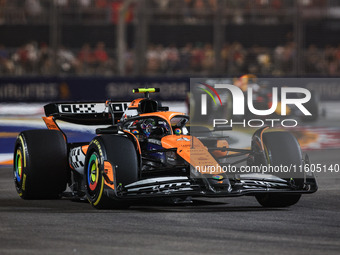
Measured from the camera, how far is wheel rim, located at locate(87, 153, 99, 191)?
8008mm

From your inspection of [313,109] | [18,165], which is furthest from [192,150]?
[313,109]

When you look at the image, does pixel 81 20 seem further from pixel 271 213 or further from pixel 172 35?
pixel 271 213

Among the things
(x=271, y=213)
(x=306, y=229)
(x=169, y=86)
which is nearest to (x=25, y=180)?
(x=271, y=213)

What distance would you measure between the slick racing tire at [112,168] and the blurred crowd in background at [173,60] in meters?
12.9

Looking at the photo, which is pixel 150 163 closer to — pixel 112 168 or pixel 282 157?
pixel 112 168

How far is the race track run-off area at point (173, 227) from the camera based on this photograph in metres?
5.98

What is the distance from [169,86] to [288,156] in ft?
45.8

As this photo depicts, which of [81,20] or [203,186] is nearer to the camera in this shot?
[203,186]

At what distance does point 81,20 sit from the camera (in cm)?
2214

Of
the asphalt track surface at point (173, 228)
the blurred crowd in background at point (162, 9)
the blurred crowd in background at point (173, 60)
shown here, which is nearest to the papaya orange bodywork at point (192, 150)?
the asphalt track surface at point (173, 228)

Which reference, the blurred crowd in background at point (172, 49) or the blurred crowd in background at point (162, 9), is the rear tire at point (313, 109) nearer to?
the blurred crowd in background at point (172, 49)

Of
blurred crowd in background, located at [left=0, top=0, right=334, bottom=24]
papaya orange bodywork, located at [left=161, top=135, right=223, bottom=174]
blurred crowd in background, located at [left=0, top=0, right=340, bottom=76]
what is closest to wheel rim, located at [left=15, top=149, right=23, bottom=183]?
papaya orange bodywork, located at [left=161, top=135, right=223, bottom=174]

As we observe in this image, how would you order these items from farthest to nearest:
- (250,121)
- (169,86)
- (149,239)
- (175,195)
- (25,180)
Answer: (169,86) < (250,121) < (25,180) < (175,195) < (149,239)

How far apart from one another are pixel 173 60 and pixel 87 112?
11.6 m
